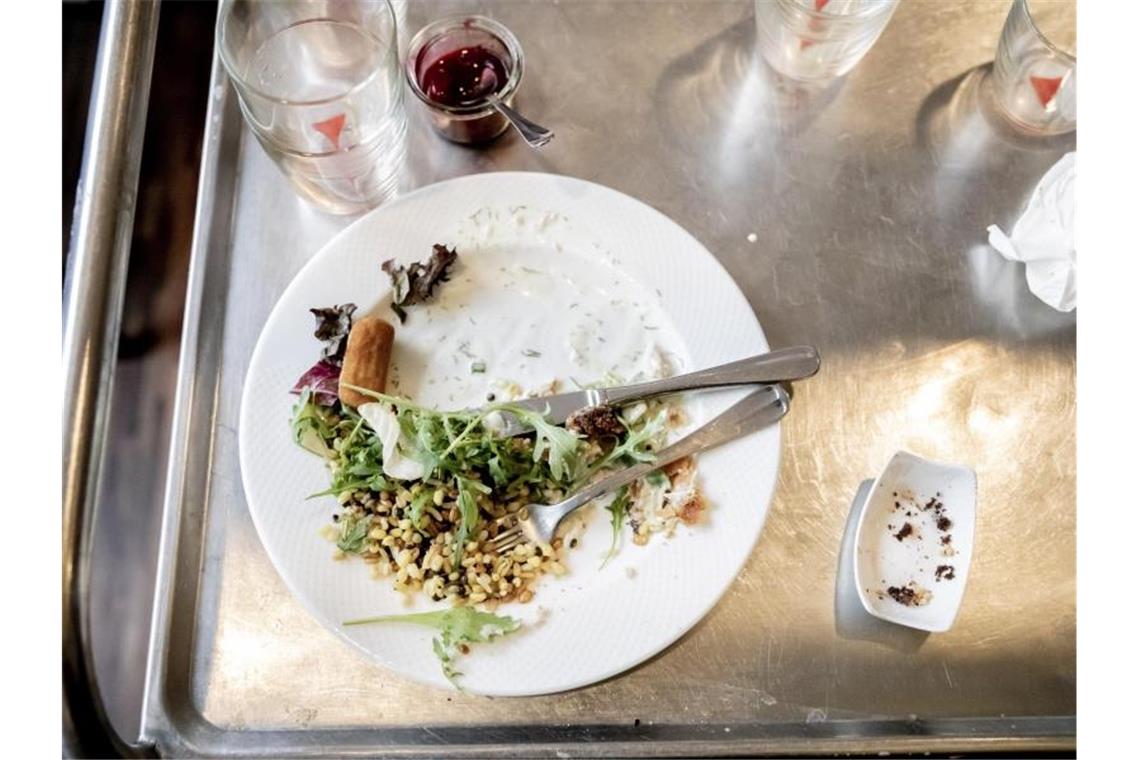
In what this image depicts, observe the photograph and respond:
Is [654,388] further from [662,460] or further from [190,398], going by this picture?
[190,398]

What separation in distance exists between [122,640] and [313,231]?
0.83m

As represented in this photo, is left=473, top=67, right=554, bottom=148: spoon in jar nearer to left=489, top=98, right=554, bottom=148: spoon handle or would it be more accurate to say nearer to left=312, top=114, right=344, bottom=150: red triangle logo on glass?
left=489, top=98, right=554, bottom=148: spoon handle

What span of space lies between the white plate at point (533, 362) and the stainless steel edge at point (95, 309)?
0.75 ft

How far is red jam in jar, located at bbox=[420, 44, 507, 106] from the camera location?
1.22 m

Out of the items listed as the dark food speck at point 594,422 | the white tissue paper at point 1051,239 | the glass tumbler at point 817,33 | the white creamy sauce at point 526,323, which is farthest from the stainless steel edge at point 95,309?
the white tissue paper at point 1051,239

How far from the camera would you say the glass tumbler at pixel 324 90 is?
1.12 metres

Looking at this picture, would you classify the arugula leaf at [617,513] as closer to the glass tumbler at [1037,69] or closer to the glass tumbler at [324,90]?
the glass tumbler at [324,90]

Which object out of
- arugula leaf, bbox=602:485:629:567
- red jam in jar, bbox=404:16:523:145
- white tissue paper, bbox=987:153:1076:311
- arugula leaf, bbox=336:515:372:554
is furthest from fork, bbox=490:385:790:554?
red jam in jar, bbox=404:16:523:145

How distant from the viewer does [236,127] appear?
1280mm

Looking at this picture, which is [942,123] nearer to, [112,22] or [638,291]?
[638,291]

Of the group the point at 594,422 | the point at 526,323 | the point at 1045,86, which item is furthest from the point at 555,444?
the point at 1045,86

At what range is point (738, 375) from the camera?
1.09 metres

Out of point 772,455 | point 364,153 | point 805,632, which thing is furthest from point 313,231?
point 805,632

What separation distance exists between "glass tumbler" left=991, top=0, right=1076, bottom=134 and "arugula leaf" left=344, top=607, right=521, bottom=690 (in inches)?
36.7
